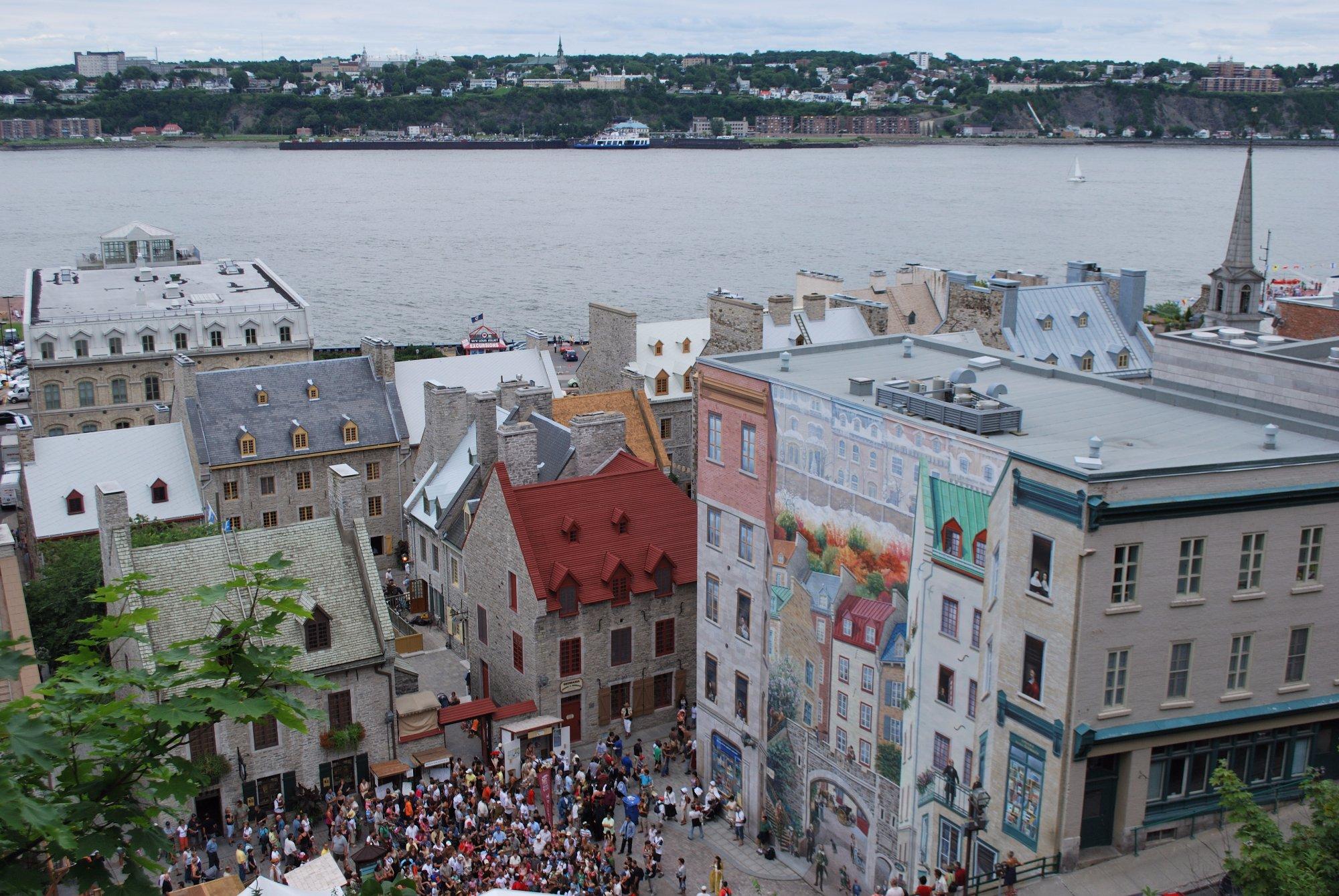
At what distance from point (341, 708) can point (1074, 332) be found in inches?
1483

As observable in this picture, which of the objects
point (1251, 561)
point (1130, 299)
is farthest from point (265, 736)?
point (1130, 299)

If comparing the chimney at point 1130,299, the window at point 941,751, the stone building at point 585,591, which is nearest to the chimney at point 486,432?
the stone building at point 585,591

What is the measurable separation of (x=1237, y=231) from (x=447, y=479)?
40090 millimetres

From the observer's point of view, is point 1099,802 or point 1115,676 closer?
point 1115,676

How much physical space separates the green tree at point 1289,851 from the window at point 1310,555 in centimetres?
704

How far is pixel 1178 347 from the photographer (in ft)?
121

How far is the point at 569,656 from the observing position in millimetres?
45219

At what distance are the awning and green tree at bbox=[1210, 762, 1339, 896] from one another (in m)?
25.5

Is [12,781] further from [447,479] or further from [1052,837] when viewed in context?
[447,479]

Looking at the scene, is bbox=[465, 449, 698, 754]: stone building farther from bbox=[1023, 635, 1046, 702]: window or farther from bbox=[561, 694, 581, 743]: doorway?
bbox=[1023, 635, 1046, 702]: window

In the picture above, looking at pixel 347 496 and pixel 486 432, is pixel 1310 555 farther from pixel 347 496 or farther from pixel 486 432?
pixel 486 432

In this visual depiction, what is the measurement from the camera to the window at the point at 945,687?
106 ft

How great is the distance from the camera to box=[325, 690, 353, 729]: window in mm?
40750

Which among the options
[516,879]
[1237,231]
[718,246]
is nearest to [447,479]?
[516,879]
